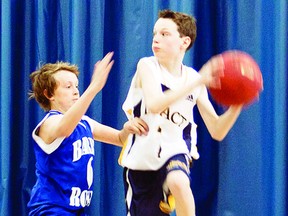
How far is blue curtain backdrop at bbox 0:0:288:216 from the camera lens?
3023mm

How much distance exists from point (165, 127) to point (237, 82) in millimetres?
349

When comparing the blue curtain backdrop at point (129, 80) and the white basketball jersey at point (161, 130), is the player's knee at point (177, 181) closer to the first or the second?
the white basketball jersey at point (161, 130)

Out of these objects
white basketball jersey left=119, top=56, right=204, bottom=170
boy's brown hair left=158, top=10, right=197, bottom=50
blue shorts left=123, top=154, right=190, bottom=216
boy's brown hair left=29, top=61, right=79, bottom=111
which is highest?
boy's brown hair left=158, top=10, right=197, bottom=50

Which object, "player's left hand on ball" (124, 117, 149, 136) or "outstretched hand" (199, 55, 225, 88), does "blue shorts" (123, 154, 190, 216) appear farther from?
"outstretched hand" (199, 55, 225, 88)

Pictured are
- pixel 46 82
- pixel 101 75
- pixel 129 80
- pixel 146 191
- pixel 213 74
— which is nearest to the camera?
pixel 213 74

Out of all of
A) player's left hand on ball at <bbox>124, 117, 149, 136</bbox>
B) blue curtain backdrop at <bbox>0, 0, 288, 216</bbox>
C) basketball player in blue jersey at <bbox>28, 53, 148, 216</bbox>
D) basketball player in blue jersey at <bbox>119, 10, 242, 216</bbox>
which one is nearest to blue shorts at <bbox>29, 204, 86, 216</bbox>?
basketball player in blue jersey at <bbox>28, 53, 148, 216</bbox>

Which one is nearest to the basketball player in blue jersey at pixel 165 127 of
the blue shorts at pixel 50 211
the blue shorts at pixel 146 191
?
the blue shorts at pixel 146 191

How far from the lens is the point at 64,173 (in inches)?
90.6

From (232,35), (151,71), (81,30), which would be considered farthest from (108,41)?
(151,71)

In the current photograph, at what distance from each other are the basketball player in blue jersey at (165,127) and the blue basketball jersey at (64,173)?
166 mm

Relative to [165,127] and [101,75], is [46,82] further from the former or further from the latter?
[165,127]

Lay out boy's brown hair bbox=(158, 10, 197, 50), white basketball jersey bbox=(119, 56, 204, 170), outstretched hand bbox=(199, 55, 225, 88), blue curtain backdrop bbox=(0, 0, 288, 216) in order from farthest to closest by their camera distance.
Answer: blue curtain backdrop bbox=(0, 0, 288, 216), boy's brown hair bbox=(158, 10, 197, 50), white basketball jersey bbox=(119, 56, 204, 170), outstretched hand bbox=(199, 55, 225, 88)

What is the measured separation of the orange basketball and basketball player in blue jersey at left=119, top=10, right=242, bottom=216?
7 centimetres

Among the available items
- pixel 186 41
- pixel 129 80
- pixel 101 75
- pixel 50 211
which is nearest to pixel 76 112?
pixel 101 75
